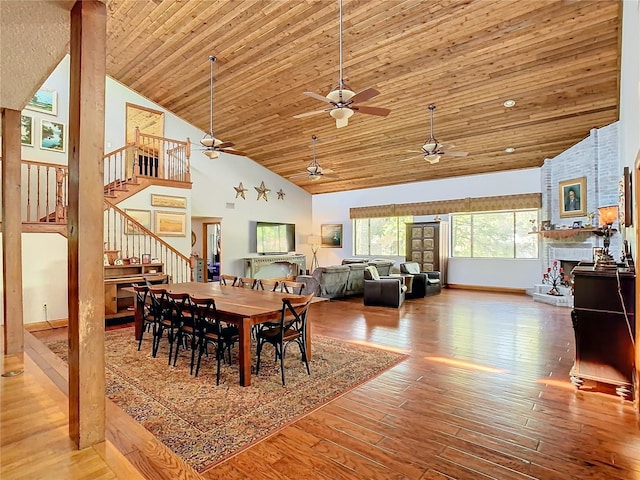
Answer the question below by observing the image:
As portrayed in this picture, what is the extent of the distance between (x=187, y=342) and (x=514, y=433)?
3.78 metres

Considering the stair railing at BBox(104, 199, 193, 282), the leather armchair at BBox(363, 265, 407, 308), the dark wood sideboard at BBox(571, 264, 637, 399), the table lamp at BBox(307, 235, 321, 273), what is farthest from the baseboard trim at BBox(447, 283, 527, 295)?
the stair railing at BBox(104, 199, 193, 282)

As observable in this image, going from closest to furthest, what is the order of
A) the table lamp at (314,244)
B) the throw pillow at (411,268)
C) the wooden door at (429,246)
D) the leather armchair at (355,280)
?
the leather armchair at (355,280), the throw pillow at (411,268), the wooden door at (429,246), the table lamp at (314,244)

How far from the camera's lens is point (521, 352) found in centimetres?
421

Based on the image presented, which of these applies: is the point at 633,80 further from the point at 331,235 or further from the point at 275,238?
the point at 331,235

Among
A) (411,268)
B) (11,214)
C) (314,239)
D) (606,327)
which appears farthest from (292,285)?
(314,239)

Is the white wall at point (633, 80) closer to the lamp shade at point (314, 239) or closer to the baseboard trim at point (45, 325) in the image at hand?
the baseboard trim at point (45, 325)

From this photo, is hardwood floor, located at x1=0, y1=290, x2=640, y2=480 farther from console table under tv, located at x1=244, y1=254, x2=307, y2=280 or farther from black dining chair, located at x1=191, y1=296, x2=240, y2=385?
console table under tv, located at x1=244, y1=254, x2=307, y2=280

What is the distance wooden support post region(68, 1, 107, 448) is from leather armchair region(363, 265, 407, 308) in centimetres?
575

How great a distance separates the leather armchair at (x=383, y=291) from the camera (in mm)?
6966

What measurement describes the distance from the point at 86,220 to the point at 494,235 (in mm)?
9988

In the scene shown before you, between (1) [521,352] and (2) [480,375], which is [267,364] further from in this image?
(1) [521,352]

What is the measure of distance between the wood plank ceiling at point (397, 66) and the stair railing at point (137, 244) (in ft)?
11.0

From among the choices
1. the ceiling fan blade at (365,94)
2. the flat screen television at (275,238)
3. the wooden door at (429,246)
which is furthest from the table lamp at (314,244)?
the ceiling fan blade at (365,94)

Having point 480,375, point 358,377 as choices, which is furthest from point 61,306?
point 480,375
